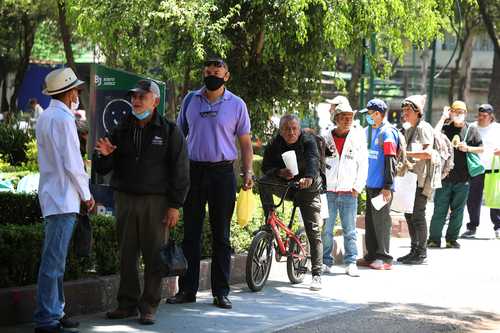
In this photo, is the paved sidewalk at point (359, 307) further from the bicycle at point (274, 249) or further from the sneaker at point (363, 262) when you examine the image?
the sneaker at point (363, 262)

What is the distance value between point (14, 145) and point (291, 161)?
9787 millimetres

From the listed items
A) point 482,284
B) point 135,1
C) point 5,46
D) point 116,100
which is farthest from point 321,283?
point 5,46

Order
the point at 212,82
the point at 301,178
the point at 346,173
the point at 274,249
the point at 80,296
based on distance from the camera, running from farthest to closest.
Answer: the point at 346,173 → the point at 274,249 → the point at 301,178 → the point at 212,82 → the point at 80,296

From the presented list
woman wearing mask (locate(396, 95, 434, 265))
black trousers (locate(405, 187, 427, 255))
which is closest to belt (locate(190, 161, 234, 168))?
woman wearing mask (locate(396, 95, 434, 265))

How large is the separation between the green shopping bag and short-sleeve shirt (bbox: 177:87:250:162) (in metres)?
7.20

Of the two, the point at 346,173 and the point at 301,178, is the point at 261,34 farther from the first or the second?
the point at 301,178

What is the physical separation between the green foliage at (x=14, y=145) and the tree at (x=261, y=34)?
13.4ft

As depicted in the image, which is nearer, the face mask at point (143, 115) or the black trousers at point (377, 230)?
the face mask at point (143, 115)

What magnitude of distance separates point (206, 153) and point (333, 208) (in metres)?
2.96

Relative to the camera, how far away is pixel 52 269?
711cm

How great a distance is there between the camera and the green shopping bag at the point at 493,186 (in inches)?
590

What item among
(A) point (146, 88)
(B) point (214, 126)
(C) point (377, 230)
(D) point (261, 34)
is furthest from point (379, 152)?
(A) point (146, 88)

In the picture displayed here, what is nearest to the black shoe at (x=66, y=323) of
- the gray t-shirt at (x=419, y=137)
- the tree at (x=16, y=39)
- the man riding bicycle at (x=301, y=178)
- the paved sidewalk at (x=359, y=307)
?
the paved sidewalk at (x=359, y=307)

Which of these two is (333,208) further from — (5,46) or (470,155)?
(5,46)
